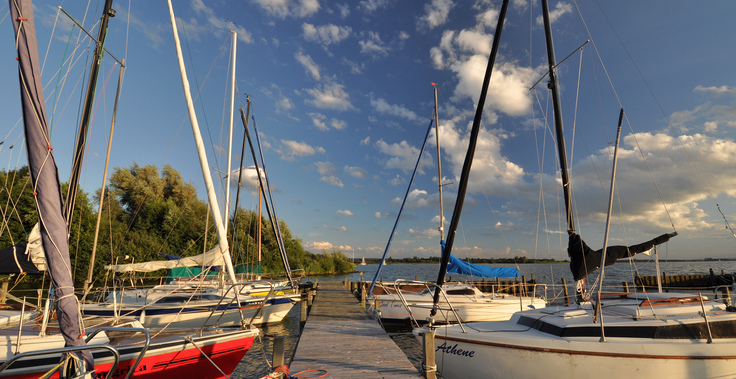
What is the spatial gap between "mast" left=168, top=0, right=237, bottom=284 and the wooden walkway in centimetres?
297

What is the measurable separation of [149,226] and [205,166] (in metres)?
37.8

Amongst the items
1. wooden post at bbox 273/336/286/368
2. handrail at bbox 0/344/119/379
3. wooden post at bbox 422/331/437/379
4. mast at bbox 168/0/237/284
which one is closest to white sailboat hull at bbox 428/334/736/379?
wooden post at bbox 422/331/437/379

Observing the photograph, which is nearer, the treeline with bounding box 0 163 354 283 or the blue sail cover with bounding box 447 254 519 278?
the blue sail cover with bounding box 447 254 519 278

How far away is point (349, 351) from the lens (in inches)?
329

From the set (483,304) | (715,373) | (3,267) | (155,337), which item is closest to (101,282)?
(3,267)

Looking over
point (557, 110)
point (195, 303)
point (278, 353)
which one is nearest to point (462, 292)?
point (557, 110)

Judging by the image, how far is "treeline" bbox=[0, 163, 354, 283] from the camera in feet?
105

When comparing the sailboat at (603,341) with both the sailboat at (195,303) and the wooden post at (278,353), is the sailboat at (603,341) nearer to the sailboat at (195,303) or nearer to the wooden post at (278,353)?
the wooden post at (278,353)

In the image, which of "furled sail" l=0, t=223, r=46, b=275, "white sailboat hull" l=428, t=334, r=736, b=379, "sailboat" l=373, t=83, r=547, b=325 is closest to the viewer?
"white sailboat hull" l=428, t=334, r=736, b=379

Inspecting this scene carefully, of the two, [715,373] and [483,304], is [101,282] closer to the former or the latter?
[483,304]

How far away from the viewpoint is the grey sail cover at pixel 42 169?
4703 mm

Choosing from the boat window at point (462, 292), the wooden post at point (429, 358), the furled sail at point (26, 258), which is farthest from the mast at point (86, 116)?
the boat window at point (462, 292)

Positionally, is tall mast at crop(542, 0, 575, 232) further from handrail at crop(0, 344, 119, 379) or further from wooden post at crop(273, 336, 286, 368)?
handrail at crop(0, 344, 119, 379)

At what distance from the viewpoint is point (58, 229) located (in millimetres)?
4824
